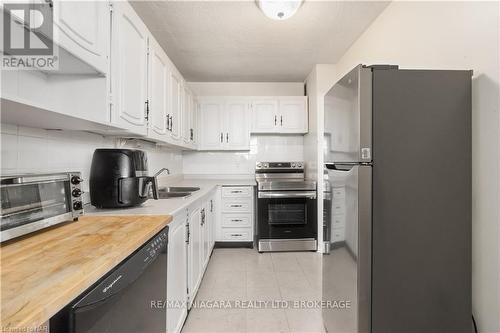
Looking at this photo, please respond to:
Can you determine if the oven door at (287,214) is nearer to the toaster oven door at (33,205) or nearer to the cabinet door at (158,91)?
the cabinet door at (158,91)

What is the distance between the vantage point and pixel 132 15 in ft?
5.09

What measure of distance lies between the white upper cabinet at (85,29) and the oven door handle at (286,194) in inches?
93.5

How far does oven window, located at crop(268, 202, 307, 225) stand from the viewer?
3.28 meters

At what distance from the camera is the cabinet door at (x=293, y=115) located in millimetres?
3801

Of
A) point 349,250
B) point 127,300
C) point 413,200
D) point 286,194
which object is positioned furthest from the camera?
point 286,194

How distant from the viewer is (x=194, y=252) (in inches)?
78.0

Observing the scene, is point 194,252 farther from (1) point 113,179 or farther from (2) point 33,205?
(2) point 33,205

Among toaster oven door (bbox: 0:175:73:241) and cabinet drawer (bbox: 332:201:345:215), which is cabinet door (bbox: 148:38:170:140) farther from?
cabinet drawer (bbox: 332:201:345:215)

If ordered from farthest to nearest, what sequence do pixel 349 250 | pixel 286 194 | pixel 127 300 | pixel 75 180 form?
pixel 286 194 → pixel 349 250 → pixel 75 180 → pixel 127 300

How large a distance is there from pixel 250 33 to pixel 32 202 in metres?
2.31

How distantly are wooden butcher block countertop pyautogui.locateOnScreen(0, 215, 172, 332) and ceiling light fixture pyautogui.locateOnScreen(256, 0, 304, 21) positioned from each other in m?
1.82

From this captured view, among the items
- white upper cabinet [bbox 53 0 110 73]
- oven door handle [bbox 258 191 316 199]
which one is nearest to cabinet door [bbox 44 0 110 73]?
white upper cabinet [bbox 53 0 110 73]

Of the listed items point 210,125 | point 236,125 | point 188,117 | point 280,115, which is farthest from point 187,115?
point 280,115

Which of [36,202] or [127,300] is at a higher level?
[36,202]
